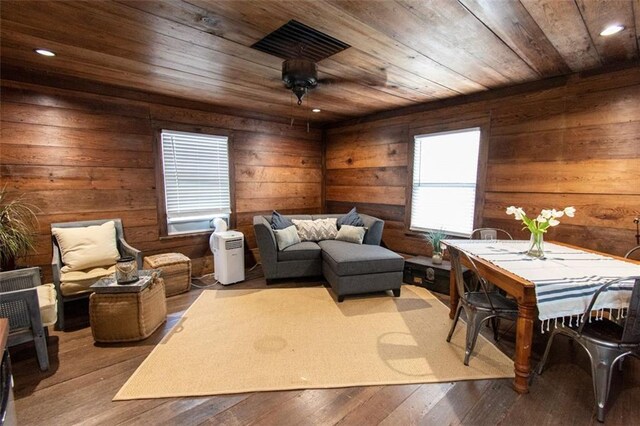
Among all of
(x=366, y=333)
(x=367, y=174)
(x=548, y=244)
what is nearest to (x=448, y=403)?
(x=366, y=333)

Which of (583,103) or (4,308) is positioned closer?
(4,308)

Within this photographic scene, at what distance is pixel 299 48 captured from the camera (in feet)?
7.36

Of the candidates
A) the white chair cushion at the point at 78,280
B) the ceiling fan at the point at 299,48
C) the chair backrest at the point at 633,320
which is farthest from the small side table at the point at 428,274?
the white chair cushion at the point at 78,280

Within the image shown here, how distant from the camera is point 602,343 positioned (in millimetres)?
1694

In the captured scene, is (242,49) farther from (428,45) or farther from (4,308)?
(4,308)

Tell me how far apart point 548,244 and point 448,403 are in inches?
72.3

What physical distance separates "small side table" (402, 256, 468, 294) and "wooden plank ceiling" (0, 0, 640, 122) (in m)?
2.01

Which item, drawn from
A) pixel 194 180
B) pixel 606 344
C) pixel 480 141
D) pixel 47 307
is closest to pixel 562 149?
pixel 480 141

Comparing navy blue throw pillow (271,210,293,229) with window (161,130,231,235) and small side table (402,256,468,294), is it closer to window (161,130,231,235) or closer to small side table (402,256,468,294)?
window (161,130,231,235)

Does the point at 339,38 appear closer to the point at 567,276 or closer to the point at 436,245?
the point at 567,276

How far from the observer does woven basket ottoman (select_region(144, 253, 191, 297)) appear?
3320 mm

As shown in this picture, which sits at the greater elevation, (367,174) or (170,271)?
(367,174)

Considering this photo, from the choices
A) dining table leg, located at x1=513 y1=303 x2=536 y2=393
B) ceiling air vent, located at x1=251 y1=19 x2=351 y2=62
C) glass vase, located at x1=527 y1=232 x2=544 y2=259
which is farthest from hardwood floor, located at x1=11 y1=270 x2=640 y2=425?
ceiling air vent, located at x1=251 y1=19 x2=351 y2=62

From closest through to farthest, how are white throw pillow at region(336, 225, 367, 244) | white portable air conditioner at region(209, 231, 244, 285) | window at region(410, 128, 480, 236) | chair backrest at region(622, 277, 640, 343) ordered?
chair backrest at region(622, 277, 640, 343) → window at region(410, 128, 480, 236) → white portable air conditioner at region(209, 231, 244, 285) → white throw pillow at region(336, 225, 367, 244)
